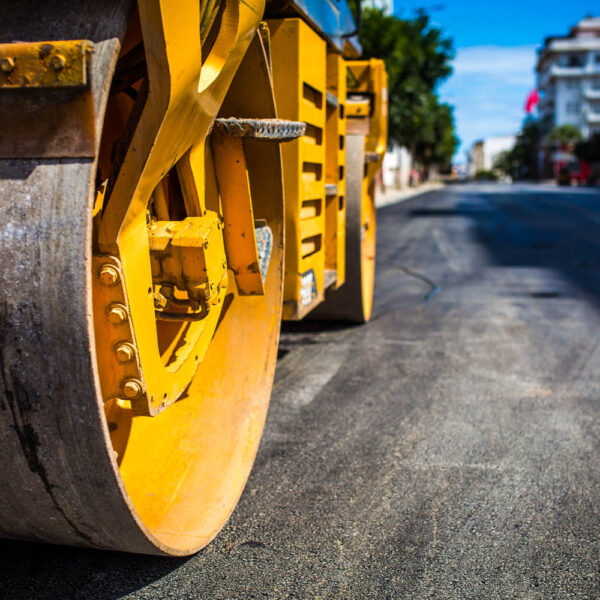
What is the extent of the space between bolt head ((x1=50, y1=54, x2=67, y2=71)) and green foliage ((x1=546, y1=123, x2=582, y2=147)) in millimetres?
95314

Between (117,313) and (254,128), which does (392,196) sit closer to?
(254,128)

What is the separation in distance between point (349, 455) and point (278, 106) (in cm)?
137

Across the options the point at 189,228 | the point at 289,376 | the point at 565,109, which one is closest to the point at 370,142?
the point at 289,376

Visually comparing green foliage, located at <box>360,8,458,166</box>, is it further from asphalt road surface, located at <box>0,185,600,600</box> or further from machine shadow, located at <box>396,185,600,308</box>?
asphalt road surface, located at <box>0,185,600,600</box>

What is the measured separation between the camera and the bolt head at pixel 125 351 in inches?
63.0

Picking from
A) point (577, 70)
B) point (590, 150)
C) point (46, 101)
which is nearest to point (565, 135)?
point (577, 70)

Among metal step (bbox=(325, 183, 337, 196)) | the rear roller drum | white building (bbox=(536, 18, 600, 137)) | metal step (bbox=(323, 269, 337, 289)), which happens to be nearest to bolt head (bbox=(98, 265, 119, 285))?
metal step (bbox=(323, 269, 337, 289))

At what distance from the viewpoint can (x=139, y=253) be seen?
1.68m

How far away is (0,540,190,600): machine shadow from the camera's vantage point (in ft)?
6.40

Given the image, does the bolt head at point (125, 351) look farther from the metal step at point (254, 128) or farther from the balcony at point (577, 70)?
the balcony at point (577, 70)

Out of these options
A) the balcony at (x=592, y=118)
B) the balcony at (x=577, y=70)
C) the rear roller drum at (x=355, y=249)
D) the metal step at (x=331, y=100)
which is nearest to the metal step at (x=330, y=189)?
the metal step at (x=331, y=100)

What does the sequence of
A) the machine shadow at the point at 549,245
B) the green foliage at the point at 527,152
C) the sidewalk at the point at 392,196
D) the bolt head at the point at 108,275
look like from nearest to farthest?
1. the bolt head at the point at 108,275
2. the machine shadow at the point at 549,245
3. the sidewalk at the point at 392,196
4. the green foliage at the point at 527,152

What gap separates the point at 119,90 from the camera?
1676 millimetres

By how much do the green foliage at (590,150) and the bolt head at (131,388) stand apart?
75.8 m
